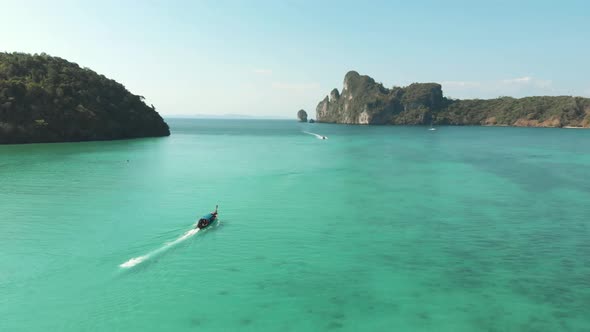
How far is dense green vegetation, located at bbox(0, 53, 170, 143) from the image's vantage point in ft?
363

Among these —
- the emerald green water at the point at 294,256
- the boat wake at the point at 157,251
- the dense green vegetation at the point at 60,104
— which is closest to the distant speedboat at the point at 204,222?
the boat wake at the point at 157,251

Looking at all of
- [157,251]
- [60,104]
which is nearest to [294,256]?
[157,251]

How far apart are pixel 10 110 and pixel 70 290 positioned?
109775 mm

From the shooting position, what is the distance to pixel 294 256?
28578 mm

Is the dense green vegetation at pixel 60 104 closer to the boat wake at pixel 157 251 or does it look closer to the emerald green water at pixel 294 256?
the emerald green water at pixel 294 256

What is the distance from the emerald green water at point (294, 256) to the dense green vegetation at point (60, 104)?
67080 mm

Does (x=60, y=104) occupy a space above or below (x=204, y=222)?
above

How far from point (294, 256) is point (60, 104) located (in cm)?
11800

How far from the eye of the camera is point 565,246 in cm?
3139

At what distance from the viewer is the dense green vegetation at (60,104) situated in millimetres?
110688

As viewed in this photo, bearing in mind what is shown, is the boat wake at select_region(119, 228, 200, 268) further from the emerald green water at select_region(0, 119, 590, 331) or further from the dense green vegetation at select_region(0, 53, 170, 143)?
the dense green vegetation at select_region(0, 53, 170, 143)

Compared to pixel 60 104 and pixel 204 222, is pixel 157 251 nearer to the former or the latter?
pixel 204 222

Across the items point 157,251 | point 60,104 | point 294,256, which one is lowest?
point 294,256

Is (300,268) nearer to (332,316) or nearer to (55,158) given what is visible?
(332,316)
